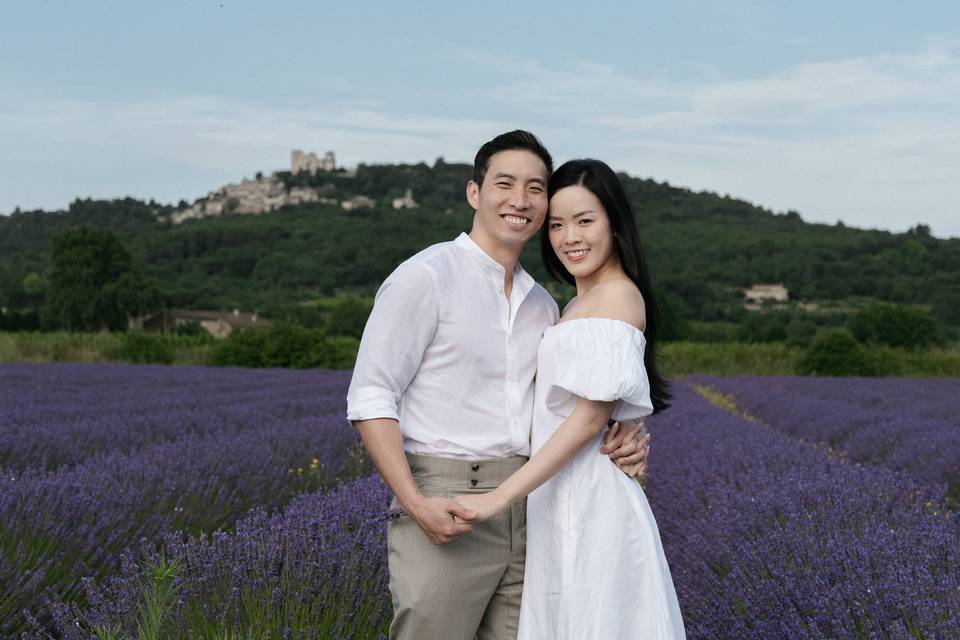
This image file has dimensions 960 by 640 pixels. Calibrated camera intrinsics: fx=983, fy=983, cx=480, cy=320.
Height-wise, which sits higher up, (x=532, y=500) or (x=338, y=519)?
(x=532, y=500)

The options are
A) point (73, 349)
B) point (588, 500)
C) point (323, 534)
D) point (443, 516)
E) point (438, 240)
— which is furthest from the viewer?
point (438, 240)

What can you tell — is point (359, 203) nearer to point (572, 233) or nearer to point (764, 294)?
point (764, 294)

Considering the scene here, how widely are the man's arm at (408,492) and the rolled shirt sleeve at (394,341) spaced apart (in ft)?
0.09

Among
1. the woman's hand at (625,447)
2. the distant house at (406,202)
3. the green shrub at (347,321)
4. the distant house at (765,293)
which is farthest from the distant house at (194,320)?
the woman's hand at (625,447)

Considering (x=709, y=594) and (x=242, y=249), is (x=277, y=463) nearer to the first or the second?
(x=709, y=594)

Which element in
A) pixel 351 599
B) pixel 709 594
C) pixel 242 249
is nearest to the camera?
pixel 351 599

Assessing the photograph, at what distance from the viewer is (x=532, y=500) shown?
77.7 inches

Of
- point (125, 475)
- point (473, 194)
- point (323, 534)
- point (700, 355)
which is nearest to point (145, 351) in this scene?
point (700, 355)

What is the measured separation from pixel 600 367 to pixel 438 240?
43122 millimetres

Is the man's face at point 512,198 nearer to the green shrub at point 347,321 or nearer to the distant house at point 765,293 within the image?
the green shrub at point 347,321

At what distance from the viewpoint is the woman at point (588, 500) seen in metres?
1.87

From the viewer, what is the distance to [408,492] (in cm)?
183

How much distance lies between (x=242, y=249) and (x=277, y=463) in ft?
148

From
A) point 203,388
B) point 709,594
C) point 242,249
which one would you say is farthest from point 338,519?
point 242,249
